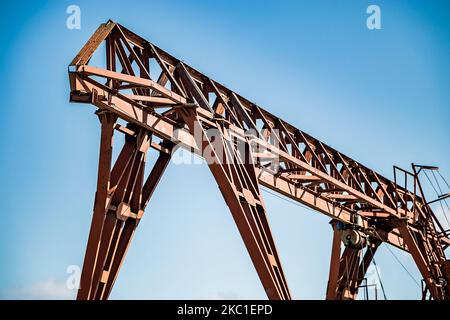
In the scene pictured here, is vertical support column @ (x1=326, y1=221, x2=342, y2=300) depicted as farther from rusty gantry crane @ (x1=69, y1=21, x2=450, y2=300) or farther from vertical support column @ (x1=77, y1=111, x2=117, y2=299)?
vertical support column @ (x1=77, y1=111, x2=117, y2=299)

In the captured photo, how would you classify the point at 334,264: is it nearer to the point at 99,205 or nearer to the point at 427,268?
the point at 427,268

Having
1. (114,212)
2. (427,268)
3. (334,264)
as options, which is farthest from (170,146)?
(427,268)

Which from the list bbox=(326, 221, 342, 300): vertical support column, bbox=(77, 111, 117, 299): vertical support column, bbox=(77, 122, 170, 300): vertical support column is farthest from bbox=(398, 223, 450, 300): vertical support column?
bbox=(77, 111, 117, 299): vertical support column

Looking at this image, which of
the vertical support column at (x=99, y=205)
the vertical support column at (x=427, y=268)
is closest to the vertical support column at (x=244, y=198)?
the vertical support column at (x=99, y=205)

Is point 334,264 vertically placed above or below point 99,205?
below

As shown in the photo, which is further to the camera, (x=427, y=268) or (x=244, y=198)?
(x=427, y=268)

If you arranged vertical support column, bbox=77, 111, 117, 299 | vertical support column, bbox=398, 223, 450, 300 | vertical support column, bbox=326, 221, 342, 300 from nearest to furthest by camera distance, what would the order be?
1. vertical support column, bbox=77, 111, 117, 299
2. vertical support column, bbox=326, 221, 342, 300
3. vertical support column, bbox=398, 223, 450, 300

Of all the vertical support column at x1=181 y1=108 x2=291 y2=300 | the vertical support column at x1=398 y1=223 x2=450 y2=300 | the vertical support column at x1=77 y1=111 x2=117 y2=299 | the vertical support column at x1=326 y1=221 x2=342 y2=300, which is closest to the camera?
the vertical support column at x1=77 y1=111 x2=117 y2=299

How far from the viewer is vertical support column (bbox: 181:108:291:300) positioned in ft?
45.3

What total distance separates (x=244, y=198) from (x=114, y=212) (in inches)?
119

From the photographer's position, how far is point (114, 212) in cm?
1393

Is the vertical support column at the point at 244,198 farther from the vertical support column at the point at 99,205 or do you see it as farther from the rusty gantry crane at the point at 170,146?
the vertical support column at the point at 99,205

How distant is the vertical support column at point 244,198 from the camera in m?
13.8

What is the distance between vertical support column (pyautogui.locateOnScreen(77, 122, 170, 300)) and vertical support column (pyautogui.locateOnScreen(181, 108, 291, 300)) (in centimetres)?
158
